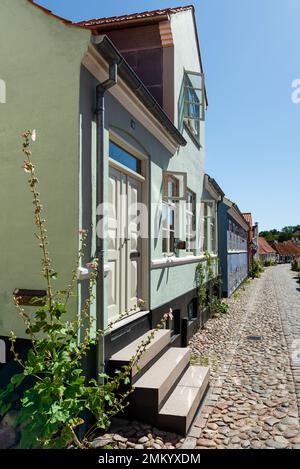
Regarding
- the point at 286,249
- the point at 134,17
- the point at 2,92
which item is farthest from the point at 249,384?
the point at 286,249

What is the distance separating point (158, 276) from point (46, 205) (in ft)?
9.53

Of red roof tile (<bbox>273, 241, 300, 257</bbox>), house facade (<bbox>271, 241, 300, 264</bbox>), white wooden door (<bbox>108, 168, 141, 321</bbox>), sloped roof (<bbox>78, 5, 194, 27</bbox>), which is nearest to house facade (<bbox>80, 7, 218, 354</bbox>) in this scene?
sloped roof (<bbox>78, 5, 194, 27</bbox>)

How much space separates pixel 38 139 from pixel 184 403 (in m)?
3.31

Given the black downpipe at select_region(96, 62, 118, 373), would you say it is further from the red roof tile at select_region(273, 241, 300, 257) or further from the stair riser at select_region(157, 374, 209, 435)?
the red roof tile at select_region(273, 241, 300, 257)

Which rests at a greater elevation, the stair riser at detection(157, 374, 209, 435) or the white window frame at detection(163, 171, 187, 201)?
the white window frame at detection(163, 171, 187, 201)

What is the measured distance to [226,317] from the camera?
11172mm

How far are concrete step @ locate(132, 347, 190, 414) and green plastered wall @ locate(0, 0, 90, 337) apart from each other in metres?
1.21

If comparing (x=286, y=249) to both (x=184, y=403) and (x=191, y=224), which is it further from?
(x=184, y=403)

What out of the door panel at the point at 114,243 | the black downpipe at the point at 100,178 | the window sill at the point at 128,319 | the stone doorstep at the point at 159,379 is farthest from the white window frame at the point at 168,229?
the black downpipe at the point at 100,178

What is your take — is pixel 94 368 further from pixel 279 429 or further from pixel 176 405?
pixel 279 429

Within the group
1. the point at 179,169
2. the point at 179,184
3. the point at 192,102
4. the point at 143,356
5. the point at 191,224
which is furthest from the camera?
the point at 191,224

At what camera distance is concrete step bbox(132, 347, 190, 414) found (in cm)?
390

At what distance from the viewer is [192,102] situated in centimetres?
852

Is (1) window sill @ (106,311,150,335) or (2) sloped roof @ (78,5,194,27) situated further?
(2) sloped roof @ (78,5,194,27)
